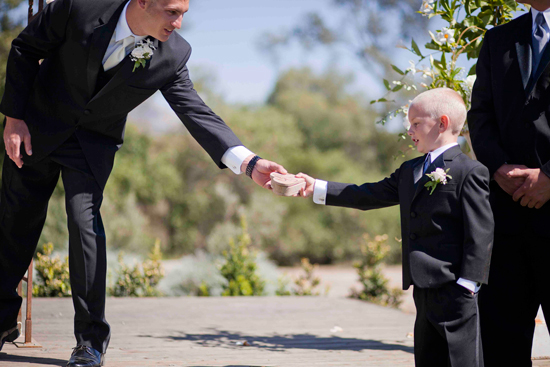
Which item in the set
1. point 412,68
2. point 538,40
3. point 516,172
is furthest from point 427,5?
point 516,172

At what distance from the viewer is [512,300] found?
2.21 meters

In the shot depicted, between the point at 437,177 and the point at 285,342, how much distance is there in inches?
79.3

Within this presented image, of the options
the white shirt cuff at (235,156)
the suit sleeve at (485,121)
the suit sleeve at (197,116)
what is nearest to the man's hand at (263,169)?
the white shirt cuff at (235,156)

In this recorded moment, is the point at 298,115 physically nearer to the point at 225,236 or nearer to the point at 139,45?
the point at 225,236

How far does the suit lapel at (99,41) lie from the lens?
2574 mm

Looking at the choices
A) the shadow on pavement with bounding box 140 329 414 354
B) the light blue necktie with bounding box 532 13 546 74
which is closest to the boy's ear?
the light blue necktie with bounding box 532 13 546 74

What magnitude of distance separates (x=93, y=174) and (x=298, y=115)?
68.5 ft

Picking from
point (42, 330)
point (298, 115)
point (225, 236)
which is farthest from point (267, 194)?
point (42, 330)

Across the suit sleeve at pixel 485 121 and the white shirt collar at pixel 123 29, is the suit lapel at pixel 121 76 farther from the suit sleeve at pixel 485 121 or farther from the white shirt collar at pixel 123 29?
the suit sleeve at pixel 485 121

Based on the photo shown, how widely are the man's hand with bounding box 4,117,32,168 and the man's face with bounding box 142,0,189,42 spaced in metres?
0.76

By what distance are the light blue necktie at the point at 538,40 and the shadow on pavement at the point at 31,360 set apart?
258 cm

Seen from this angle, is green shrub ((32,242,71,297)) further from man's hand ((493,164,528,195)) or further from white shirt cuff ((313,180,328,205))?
man's hand ((493,164,528,195))

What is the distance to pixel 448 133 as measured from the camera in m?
2.21

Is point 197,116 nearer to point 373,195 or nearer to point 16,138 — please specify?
point 16,138
